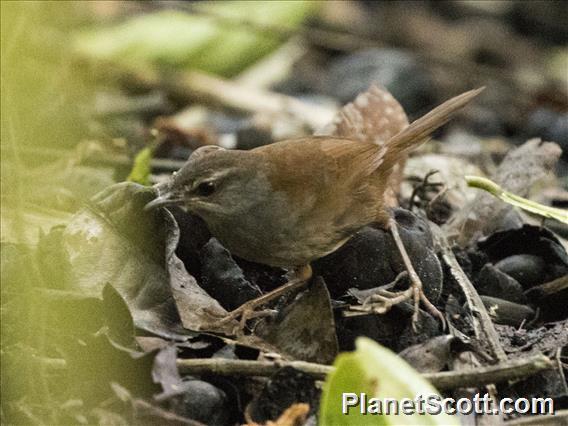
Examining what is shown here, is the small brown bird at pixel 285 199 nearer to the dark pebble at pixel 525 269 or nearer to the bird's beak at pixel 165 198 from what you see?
the bird's beak at pixel 165 198

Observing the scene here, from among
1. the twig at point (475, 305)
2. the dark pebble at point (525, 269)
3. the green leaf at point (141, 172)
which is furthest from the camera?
the green leaf at point (141, 172)

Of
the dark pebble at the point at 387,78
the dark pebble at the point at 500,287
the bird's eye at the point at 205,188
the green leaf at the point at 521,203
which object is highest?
the bird's eye at the point at 205,188

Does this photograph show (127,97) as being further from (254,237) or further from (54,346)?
(54,346)

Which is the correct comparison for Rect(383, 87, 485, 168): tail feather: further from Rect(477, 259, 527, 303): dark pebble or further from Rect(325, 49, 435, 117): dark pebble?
Rect(325, 49, 435, 117): dark pebble

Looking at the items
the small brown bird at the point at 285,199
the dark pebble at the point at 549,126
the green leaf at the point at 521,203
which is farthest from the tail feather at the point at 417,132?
the dark pebble at the point at 549,126

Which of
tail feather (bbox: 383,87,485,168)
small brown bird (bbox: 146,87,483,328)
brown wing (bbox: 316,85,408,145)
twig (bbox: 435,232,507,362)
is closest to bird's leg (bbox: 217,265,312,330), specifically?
small brown bird (bbox: 146,87,483,328)

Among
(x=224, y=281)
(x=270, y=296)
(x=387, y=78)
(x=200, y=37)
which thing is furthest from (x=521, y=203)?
(x=200, y=37)

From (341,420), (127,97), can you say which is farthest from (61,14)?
(341,420)
